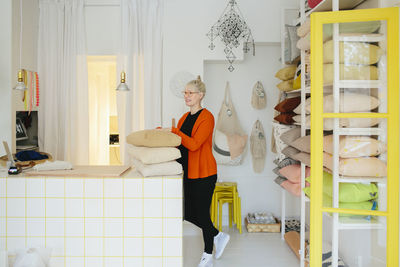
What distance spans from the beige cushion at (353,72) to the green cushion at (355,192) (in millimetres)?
620

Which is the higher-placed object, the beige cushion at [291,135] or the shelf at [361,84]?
the shelf at [361,84]

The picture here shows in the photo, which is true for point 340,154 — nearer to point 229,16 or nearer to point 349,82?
point 349,82

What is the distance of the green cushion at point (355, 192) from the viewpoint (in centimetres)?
227

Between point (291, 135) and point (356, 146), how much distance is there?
3.76 ft

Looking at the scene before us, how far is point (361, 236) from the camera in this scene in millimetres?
2344

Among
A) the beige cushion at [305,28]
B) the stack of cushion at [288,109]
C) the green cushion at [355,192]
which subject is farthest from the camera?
the stack of cushion at [288,109]

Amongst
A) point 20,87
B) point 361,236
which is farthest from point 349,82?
point 20,87

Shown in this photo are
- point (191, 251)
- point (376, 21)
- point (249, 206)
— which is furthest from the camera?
point (249, 206)

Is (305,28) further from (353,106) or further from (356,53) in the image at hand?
(353,106)

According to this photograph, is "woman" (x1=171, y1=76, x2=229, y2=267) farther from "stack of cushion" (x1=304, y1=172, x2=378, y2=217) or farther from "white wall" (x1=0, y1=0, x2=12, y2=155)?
"white wall" (x1=0, y1=0, x2=12, y2=155)

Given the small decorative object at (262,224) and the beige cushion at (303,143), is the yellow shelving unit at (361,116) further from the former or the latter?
the small decorative object at (262,224)

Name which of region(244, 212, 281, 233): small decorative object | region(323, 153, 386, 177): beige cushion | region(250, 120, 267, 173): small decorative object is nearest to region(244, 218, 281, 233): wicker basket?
region(244, 212, 281, 233): small decorative object

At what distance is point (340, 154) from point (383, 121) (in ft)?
1.01

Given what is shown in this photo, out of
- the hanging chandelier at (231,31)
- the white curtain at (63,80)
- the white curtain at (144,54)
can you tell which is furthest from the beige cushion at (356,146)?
the white curtain at (63,80)
